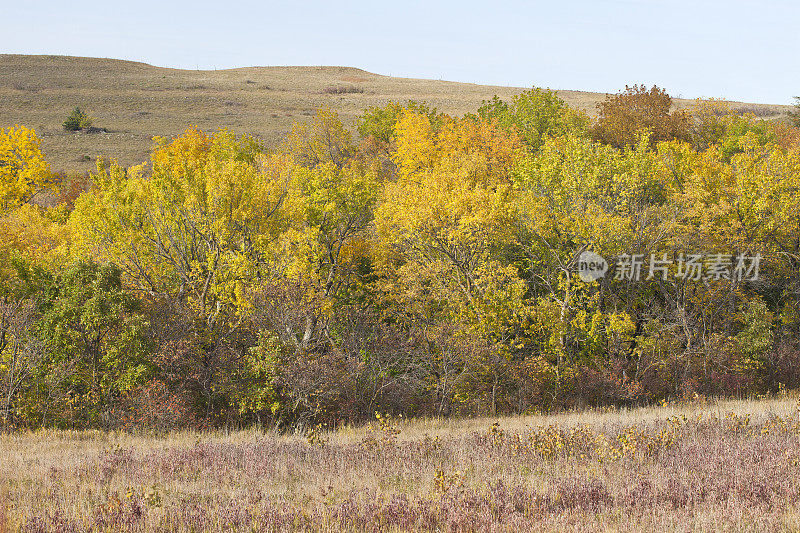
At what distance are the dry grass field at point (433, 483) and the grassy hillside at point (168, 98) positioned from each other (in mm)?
74552

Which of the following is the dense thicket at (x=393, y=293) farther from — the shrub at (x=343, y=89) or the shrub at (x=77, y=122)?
the shrub at (x=343, y=89)

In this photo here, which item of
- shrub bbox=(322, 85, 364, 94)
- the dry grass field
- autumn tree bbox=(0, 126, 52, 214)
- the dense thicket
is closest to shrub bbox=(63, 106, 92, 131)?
autumn tree bbox=(0, 126, 52, 214)

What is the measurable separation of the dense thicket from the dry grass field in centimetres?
636

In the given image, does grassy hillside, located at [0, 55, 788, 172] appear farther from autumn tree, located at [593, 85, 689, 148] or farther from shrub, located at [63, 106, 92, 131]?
autumn tree, located at [593, 85, 689, 148]

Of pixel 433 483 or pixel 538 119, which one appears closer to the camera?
Answer: pixel 433 483

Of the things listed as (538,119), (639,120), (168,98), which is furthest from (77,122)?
(639,120)

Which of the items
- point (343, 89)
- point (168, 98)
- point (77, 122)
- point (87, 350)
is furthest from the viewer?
point (343, 89)

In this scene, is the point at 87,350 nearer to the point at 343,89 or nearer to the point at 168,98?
the point at 168,98

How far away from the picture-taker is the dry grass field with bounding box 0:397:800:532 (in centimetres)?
927

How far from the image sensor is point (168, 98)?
121m

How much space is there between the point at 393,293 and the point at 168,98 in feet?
345

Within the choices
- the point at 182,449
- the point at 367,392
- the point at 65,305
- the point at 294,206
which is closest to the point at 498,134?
the point at 294,206

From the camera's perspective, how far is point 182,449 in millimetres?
15680

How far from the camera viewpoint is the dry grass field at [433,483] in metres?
9.27
